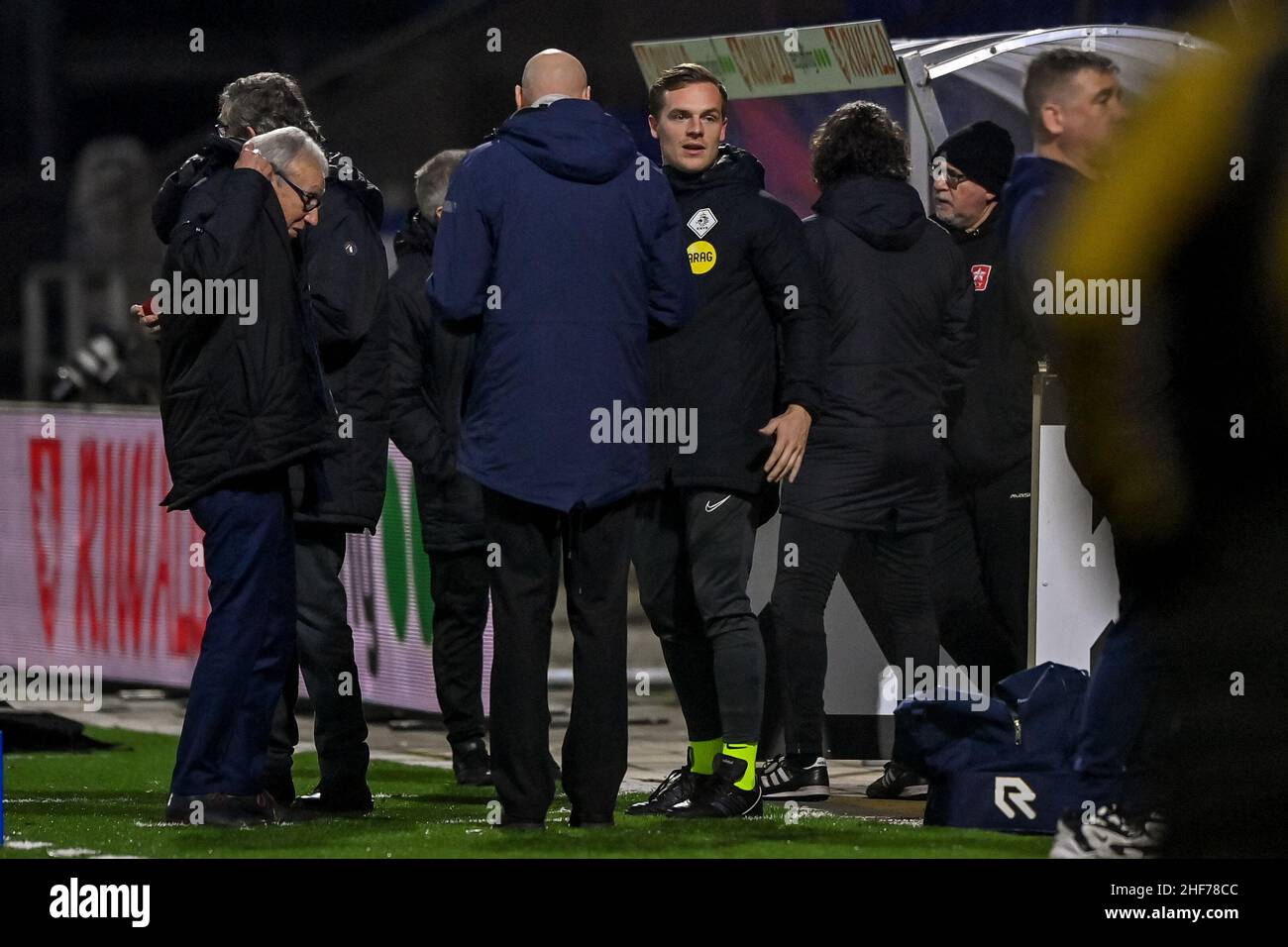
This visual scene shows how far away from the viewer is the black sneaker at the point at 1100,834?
4822mm

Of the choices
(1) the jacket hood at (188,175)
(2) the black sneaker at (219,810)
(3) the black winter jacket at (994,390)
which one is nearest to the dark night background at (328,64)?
(3) the black winter jacket at (994,390)

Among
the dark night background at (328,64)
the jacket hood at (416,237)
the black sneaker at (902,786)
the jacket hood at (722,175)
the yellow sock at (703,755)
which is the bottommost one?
the black sneaker at (902,786)

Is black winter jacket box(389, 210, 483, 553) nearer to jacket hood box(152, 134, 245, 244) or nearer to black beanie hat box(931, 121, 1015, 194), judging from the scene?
jacket hood box(152, 134, 245, 244)

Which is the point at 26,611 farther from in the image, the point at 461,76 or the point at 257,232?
the point at 461,76

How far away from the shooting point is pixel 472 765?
23.5 feet

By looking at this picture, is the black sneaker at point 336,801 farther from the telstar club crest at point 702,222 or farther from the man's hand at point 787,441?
the telstar club crest at point 702,222

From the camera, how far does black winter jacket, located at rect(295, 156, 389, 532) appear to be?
6.01m

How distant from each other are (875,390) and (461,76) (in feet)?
31.8

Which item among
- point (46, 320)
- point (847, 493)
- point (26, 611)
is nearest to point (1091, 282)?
point (847, 493)

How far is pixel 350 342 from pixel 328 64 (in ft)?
37.2

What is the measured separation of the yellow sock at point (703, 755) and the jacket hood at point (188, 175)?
6.55 ft

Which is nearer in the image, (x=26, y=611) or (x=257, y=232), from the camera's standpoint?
(x=257, y=232)

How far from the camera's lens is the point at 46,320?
2036cm

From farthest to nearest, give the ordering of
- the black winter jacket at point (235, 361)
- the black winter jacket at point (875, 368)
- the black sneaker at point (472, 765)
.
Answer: the black sneaker at point (472, 765) → the black winter jacket at point (875, 368) → the black winter jacket at point (235, 361)
